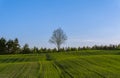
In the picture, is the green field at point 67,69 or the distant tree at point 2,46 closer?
the green field at point 67,69

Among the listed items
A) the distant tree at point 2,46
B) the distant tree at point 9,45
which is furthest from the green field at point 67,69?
the distant tree at point 9,45

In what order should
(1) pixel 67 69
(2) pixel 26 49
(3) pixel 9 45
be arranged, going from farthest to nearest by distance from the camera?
(3) pixel 9 45 → (2) pixel 26 49 → (1) pixel 67 69

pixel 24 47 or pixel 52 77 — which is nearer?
pixel 52 77

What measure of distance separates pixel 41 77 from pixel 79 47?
81.9m

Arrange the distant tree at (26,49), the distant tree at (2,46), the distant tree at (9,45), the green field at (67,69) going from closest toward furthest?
the green field at (67,69), the distant tree at (26,49), the distant tree at (2,46), the distant tree at (9,45)

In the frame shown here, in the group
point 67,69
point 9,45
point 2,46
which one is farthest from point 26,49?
point 67,69

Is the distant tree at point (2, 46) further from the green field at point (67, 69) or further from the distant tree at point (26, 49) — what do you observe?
the green field at point (67, 69)

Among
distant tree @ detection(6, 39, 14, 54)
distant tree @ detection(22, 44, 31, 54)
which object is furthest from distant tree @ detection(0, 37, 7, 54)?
distant tree @ detection(22, 44, 31, 54)

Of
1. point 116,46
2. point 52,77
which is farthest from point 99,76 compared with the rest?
point 116,46

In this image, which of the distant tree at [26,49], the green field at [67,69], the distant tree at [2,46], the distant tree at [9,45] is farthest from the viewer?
the distant tree at [9,45]

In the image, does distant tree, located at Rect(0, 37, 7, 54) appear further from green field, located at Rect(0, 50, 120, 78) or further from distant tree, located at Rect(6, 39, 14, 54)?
green field, located at Rect(0, 50, 120, 78)

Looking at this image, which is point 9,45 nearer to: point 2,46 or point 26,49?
point 2,46

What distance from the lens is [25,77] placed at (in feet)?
95.0

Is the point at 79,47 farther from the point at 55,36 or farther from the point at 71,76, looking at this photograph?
the point at 71,76
